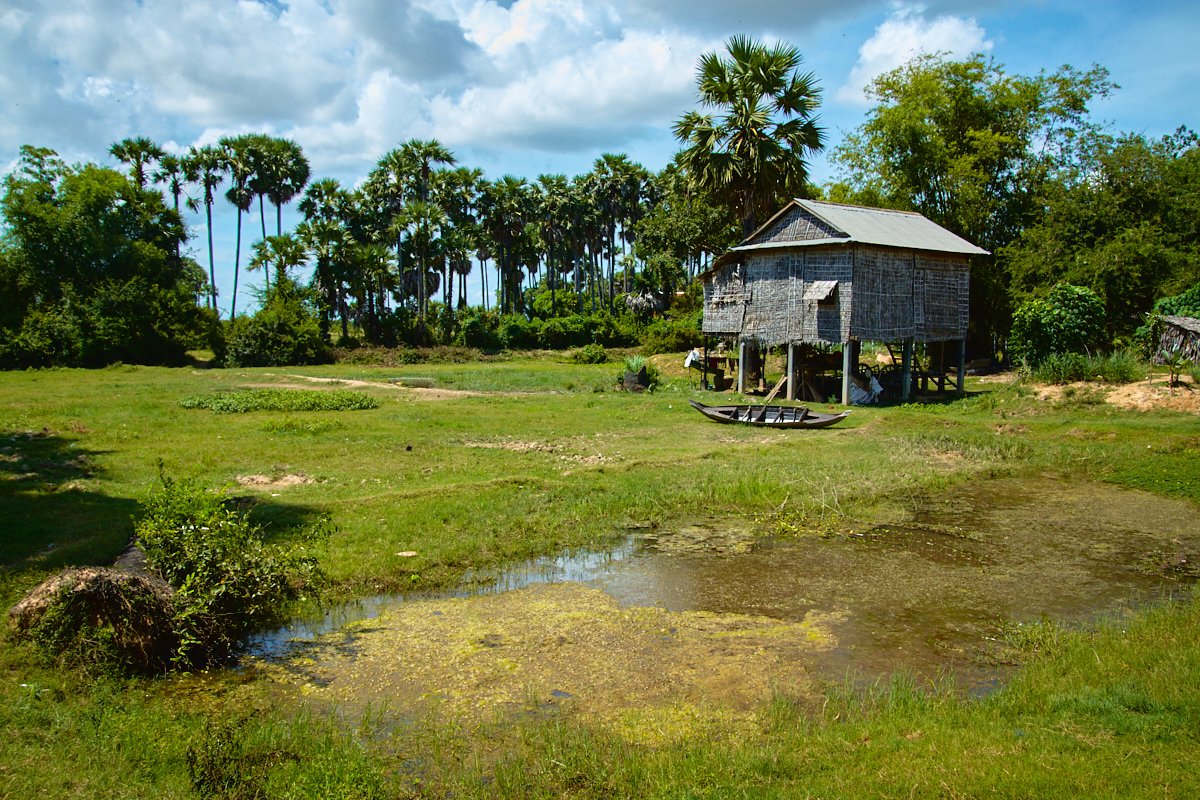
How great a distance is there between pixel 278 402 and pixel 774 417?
15451 millimetres

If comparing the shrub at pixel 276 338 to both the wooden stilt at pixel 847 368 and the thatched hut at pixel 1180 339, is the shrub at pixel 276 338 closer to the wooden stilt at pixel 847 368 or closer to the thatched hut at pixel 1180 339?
the wooden stilt at pixel 847 368

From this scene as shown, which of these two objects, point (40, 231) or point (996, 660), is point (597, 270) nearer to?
point (40, 231)

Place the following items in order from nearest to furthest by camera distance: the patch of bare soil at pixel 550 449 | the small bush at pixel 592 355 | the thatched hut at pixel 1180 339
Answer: the patch of bare soil at pixel 550 449
the thatched hut at pixel 1180 339
the small bush at pixel 592 355

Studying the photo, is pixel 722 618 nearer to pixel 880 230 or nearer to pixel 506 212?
pixel 880 230

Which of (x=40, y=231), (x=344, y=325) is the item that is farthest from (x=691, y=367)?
(x=40, y=231)

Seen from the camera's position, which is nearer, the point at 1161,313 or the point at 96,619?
the point at 96,619

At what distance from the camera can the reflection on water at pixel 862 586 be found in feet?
27.1

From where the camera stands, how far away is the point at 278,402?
87.5 feet

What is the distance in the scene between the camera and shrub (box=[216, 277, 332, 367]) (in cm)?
5244

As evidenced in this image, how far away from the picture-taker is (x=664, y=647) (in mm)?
8445

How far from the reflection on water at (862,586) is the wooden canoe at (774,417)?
807 centimetres

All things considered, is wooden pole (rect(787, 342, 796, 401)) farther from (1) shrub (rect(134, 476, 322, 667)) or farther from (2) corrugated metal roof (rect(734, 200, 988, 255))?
(1) shrub (rect(134, 476, 322, 667))

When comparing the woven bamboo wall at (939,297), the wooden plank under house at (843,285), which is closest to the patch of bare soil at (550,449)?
the wooden plank under house at (843,285)

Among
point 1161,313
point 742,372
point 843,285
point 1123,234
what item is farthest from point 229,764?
point 1123,234
